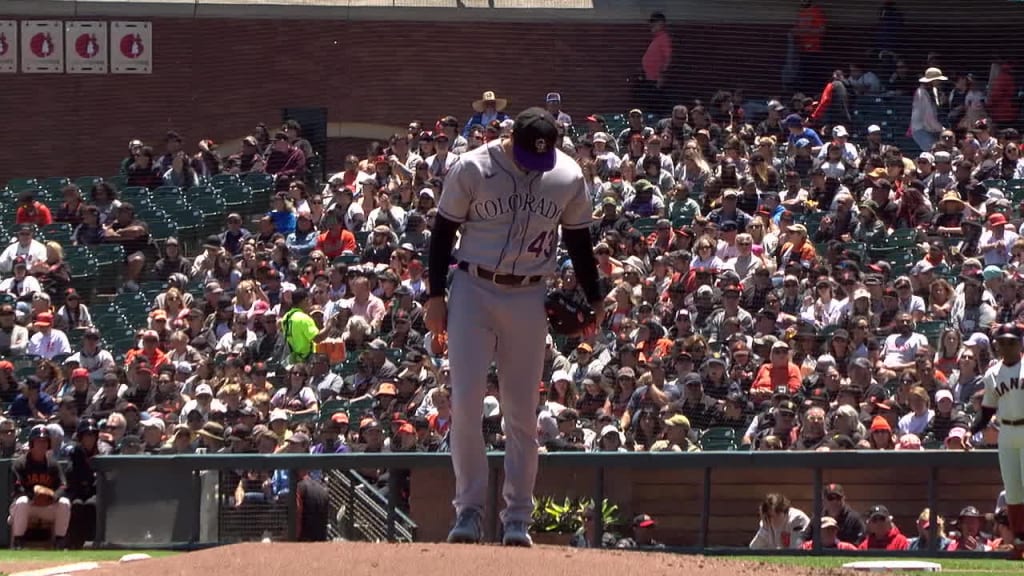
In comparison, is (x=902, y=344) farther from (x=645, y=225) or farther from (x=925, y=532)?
(x=645, y=225)

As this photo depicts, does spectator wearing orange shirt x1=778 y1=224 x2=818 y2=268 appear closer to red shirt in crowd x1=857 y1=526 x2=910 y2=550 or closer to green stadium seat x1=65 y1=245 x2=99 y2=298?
red shirt in crowd x1=857 y1=526 x2=910 y2=550

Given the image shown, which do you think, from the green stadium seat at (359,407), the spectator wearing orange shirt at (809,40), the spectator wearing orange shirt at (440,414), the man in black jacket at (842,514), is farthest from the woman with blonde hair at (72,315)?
the spectator wearing orange shirt at (809,40)

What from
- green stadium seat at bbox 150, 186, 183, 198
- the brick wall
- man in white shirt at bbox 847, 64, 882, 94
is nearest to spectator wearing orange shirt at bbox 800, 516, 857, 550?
man in white shirt at bbox 847, 64, 882, 94

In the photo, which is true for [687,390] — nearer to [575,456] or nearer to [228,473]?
[575,456]

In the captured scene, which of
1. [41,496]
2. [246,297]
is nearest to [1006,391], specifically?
[41,496]

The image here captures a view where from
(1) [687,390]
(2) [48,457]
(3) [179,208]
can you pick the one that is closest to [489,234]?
(2) [48,457]

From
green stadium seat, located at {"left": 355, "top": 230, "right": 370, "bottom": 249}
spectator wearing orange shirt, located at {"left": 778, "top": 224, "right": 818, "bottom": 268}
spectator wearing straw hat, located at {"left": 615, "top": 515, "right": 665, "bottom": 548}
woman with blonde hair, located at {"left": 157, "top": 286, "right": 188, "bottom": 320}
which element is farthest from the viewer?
green stadium seat, located at {"left": 355, "top": 230, "right": 370, "bottom": 249}
